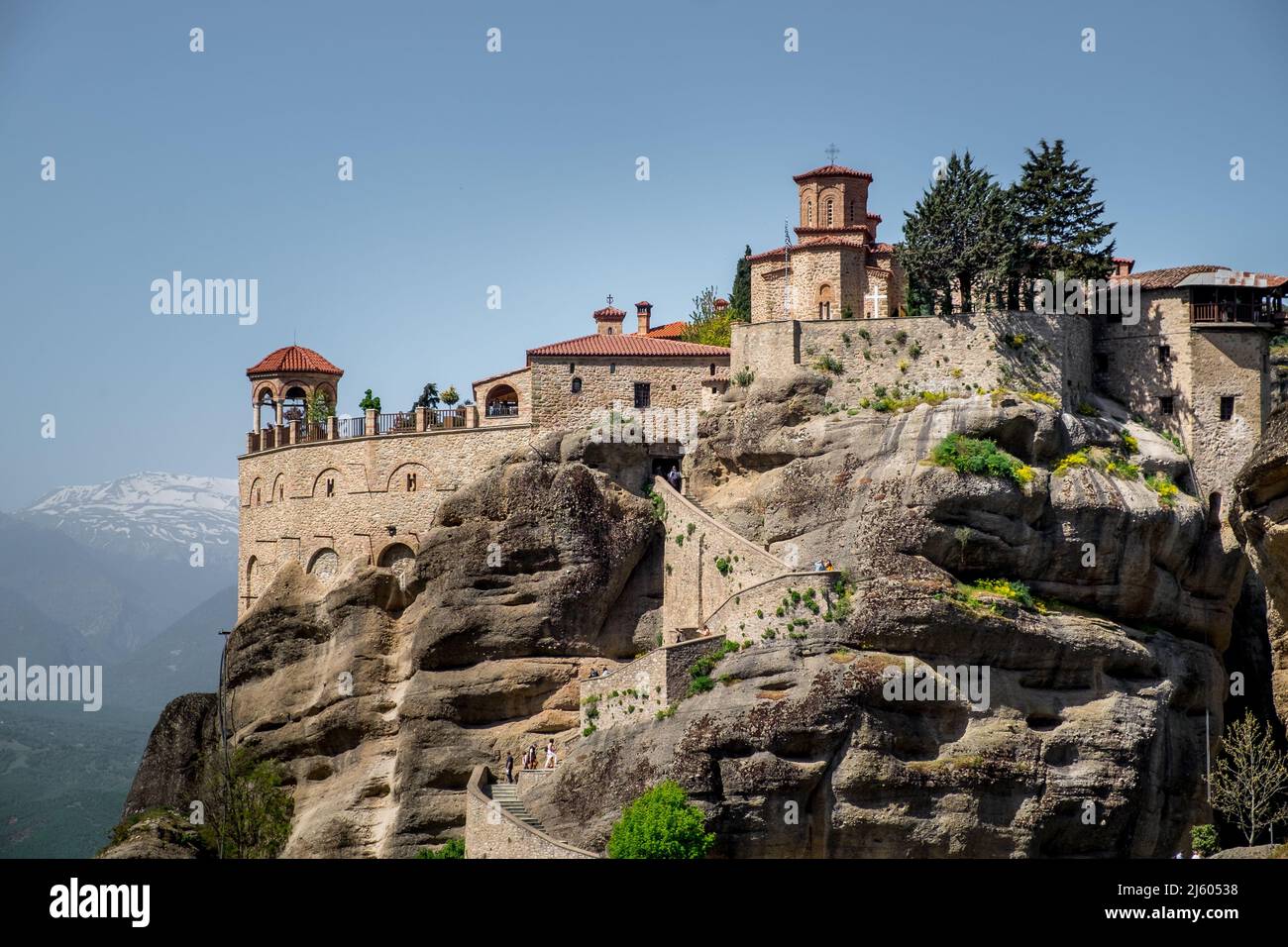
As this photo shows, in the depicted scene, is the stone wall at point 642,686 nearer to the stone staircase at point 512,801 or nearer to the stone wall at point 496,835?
the stone staircase at point 512,801

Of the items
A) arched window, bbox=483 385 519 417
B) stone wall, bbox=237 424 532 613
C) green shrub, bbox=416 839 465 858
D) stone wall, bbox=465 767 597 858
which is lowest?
green shrub, bbox=416 839 465 858

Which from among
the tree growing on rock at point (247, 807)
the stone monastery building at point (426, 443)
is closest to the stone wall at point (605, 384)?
the stone monastery building at point (426, 443)

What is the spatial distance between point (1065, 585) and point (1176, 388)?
377 inches

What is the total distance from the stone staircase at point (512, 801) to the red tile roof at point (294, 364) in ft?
71.5

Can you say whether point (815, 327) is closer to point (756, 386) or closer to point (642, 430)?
point (756, 386)

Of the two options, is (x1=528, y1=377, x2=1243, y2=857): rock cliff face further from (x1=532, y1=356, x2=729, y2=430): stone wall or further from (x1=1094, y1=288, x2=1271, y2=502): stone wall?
(x1=532, y1=356, x2=729, y2=430): stone wall

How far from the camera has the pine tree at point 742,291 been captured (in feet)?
249

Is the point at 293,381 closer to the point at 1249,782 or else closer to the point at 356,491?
the point at 356,491

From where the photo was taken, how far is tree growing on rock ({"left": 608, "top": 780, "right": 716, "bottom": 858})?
48.1 m

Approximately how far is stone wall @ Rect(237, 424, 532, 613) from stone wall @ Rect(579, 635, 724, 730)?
11.4 m

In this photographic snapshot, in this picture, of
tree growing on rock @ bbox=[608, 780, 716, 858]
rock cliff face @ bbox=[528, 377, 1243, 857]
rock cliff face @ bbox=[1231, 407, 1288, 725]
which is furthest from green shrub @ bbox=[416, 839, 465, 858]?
rock cliff face @ bbox=[1231, 407, 1288, 725]

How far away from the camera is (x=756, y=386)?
59.7 meters

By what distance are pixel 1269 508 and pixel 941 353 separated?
21208mm
